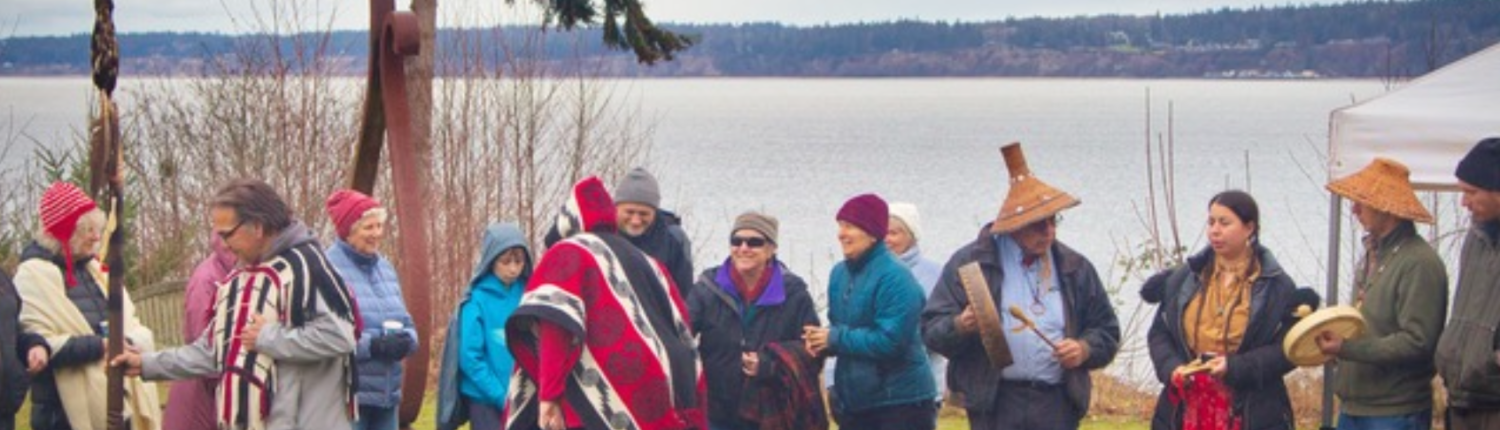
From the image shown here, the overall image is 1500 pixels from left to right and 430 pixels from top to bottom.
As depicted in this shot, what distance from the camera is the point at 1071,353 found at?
9.09m

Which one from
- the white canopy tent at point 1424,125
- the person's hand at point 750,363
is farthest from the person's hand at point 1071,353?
the white canopy tent at point 1424,125

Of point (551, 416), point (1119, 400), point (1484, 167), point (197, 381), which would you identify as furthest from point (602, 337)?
point (1119, 400)

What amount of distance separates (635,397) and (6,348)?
7.85 ft

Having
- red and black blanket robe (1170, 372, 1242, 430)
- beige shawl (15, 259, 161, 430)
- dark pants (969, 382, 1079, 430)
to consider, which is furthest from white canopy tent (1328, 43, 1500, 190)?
beige shawl (15, 259, 161, 430)

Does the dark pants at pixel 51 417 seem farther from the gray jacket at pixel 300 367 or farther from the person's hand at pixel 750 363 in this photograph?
the person's hand at pixel 750 363

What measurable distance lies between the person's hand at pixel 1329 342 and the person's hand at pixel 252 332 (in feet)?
12.1

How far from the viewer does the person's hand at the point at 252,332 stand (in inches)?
312

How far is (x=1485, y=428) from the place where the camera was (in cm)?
843

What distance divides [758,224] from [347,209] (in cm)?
160

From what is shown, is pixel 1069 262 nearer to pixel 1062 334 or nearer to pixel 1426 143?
pixel 1062 334

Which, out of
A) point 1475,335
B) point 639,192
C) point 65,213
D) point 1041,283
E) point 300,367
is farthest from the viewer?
point 639,192

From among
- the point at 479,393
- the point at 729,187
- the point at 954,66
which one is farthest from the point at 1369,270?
the point at 954,66

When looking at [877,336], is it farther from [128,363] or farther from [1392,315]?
[128,363]

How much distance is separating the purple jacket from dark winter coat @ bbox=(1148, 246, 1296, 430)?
3.57 m
